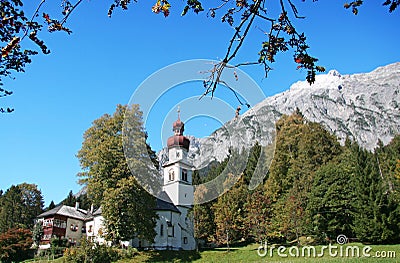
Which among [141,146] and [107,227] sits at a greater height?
[141,146]

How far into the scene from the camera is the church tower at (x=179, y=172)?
45.9 meters

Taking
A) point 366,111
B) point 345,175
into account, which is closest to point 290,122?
point 345,175

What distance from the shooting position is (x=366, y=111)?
4564 inches

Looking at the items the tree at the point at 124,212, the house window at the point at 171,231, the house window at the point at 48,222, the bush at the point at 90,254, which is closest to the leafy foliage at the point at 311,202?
the house window at the point at 171,231

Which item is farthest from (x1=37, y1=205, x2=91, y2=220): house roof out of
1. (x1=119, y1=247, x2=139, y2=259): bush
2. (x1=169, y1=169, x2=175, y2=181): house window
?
(x1=119, y1=247, x2=139, y2=259): bush

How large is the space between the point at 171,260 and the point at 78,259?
817 centimetres

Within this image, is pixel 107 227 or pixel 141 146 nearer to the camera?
pixel 107 227

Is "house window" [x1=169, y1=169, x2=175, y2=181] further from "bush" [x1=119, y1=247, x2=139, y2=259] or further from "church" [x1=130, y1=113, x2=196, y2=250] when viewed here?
"bush" [x1=119, y1=247, x2=139, y2=259]

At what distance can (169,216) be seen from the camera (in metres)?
42.2

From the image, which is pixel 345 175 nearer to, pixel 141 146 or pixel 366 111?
pixel 141 146

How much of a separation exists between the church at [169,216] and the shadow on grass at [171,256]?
511 cm

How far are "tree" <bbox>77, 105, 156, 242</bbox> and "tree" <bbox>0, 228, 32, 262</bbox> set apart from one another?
35.4ft

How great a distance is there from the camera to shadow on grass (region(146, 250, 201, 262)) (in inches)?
1236

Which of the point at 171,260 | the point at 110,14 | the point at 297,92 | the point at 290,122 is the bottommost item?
the point at 171,260
